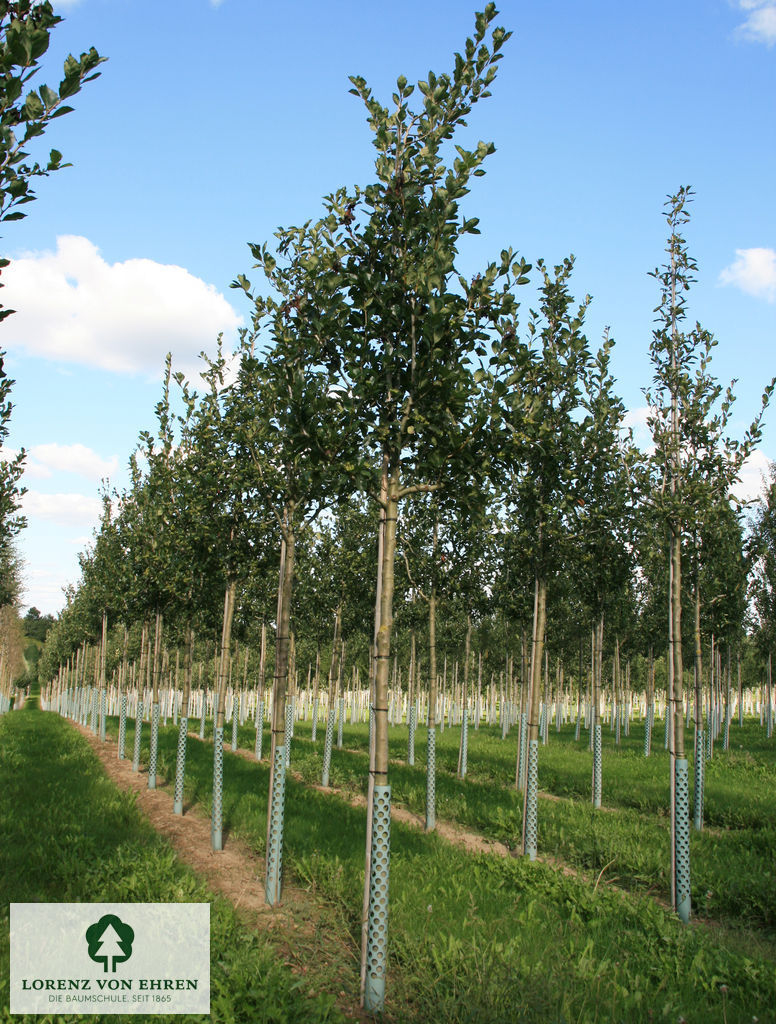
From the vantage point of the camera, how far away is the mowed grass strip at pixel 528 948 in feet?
18.2

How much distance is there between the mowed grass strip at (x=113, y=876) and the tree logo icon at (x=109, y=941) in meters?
0.72

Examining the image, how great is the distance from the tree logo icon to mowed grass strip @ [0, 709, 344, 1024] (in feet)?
2.37

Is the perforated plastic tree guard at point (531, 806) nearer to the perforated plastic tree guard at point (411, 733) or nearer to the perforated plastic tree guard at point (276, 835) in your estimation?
the perforated plastic tree guard at point (276, 835)

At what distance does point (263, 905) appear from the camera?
8.52m

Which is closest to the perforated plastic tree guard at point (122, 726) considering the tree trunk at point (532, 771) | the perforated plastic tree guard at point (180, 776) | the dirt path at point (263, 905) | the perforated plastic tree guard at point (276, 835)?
the dirt path at point (263, 905)

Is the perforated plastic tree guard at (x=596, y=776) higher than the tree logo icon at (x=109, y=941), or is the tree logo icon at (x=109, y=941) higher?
→ the tree logo icon at (x=109, y=941)

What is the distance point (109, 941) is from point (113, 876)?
6.99 feet

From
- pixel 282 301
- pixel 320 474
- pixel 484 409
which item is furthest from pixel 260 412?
pixel 484 409

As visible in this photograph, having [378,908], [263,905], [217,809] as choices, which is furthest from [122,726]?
[378,908]

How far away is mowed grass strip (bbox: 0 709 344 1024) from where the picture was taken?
17.5 feet

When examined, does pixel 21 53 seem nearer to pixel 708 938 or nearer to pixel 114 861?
pixel 114 861

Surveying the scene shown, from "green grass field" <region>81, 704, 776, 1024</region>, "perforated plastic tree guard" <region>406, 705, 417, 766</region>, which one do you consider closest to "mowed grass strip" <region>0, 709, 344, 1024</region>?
"green grass field" <region>81, 704, 776, 1024</region>

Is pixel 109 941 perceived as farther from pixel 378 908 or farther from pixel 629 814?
pixel 629 814

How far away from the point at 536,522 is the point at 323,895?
6.49 meters
